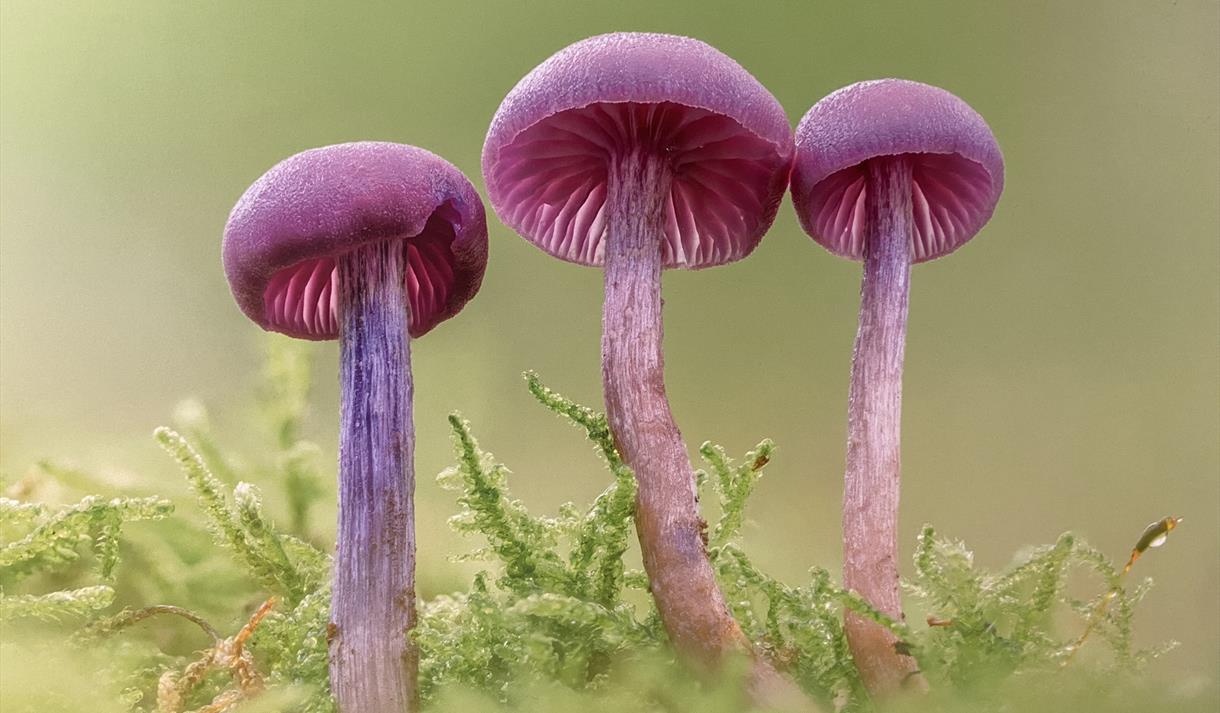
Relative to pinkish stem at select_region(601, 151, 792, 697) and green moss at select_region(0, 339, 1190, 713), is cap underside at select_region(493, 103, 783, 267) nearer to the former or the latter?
pinkish stem at select_region(601, 151, 792, 697)

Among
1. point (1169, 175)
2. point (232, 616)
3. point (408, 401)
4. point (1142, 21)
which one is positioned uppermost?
point (1142, 21)

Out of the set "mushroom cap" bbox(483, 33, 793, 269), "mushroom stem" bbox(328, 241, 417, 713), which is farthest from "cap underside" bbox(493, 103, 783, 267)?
"mushroom stem" bbox(328, 241, 417, 713)

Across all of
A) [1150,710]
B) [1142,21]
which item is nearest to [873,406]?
[1150,710]

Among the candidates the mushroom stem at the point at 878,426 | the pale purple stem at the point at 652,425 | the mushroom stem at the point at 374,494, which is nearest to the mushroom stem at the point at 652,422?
the pale purple stem at the point at 652,425

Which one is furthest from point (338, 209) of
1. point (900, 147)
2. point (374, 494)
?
point (900, 147)

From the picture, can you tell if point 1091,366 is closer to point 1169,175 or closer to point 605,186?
point 1169,175

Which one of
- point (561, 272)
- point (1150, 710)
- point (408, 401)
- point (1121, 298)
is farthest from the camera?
point (561, 272)

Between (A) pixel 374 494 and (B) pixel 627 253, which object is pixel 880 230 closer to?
(B) pixel 627 253
